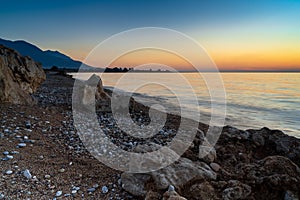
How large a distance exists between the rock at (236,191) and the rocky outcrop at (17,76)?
815 cm

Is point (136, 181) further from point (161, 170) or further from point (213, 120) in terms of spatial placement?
point (213, 120)

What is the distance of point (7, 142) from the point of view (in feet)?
18.5

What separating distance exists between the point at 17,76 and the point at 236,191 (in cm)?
1113

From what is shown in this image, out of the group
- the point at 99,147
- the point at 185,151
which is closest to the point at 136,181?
the point at 185,151

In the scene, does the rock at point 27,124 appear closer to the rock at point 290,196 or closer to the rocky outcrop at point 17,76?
the rocky outcrop at point 17,76

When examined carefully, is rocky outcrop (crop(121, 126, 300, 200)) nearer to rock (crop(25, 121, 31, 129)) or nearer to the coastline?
the coastline

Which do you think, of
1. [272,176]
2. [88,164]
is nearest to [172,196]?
[272,176]

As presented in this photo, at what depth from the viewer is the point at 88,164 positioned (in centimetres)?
522

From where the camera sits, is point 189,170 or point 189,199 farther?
point 189,170

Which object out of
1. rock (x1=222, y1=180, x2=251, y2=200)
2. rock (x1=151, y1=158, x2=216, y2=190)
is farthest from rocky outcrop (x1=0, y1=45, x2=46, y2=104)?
rock (x1=222, y1=180, x2=251, y2=200)

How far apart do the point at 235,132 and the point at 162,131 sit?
2378 millimetres

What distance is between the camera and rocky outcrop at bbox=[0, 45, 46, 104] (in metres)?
8.98

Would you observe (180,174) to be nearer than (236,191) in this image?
No

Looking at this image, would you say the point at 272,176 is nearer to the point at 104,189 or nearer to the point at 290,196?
the point at 290,196
